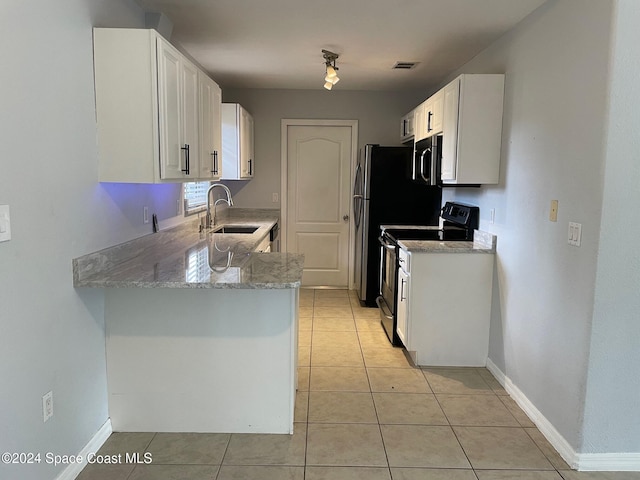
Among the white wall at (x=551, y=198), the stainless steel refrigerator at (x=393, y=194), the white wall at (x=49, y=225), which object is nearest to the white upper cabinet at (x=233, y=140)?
the stainless steel refrigerator at (x=393, y=194)

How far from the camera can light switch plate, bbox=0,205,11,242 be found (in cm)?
164

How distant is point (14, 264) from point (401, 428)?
2035mm

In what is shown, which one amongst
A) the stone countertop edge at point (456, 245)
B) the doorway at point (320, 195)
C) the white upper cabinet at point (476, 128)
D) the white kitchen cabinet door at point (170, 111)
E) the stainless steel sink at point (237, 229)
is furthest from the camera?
the doorway at point (320, 195)

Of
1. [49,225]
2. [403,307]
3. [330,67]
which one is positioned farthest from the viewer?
[330,67]

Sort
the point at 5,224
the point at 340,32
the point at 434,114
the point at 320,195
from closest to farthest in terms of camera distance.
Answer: the point at 5,224, the point at 340,32, the point at 434,114, the point at 320,195

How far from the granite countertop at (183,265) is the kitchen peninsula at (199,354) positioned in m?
0.02

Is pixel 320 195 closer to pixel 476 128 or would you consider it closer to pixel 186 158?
pixel 476 128

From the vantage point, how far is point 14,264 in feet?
5.65

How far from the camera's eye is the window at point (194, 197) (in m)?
4.00

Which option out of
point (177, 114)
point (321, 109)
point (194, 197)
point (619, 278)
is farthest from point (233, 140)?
point (619, 278)

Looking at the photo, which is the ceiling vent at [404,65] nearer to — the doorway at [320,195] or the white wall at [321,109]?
the white wall at [321,109]

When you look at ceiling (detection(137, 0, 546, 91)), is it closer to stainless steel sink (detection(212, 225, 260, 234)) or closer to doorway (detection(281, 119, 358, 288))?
doorway (detection(281, 119, 358, 288))

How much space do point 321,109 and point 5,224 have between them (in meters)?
4.38

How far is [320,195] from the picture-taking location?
5.82 m
